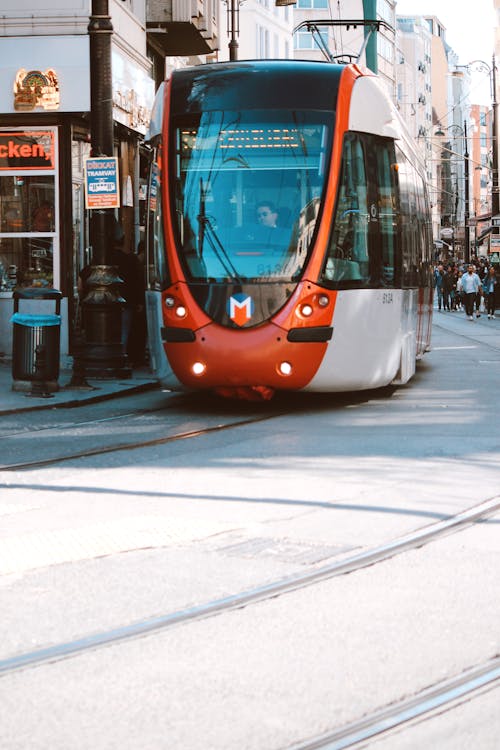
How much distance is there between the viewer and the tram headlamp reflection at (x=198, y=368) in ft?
44.4

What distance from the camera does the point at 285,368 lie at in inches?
529

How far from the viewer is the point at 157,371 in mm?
14258

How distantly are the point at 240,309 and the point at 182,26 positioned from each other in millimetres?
15612

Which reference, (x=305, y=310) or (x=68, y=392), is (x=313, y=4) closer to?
(x=68, y=392)

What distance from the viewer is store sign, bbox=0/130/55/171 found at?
71.6ft

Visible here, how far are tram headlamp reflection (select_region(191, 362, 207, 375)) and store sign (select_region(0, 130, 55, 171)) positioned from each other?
918 cm

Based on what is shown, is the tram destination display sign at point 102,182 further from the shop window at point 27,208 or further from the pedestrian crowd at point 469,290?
the pedestrian crowd at point 469,290

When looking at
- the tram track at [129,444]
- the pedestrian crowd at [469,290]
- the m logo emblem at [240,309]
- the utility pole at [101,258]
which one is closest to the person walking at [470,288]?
the pedestrian crowd at [469,290]

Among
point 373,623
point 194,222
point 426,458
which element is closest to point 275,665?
point 373,623

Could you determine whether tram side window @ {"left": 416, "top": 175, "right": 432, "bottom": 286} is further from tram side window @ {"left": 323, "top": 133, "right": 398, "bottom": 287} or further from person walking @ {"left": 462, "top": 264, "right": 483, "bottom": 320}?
person walking @ {"left": 462, "top": 264, "right": 483, "bottom": 320}

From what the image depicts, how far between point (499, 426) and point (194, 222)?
3447 mm

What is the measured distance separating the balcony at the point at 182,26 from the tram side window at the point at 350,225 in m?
14.0

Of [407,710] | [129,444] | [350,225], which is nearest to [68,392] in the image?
[350,225]

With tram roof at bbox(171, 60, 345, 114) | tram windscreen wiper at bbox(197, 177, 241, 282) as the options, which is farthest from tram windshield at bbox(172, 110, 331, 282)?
tram roof at bbox(171, 60, 345, 114)
